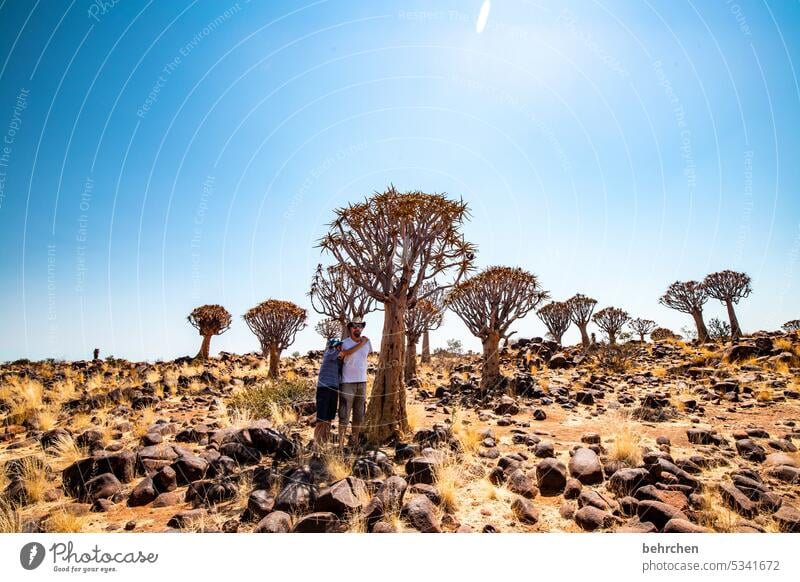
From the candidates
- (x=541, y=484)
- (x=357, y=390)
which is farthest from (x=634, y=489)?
(x=357, y=390)

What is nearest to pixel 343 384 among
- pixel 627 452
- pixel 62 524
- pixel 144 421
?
pixel 62 524

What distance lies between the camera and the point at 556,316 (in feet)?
90.8

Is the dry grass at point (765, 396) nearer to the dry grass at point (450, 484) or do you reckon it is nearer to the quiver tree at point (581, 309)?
the dry grass at point (450, 484)

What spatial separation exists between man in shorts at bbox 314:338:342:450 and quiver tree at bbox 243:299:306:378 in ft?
44.1

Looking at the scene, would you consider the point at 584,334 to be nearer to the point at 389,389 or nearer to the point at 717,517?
the point at 389,389

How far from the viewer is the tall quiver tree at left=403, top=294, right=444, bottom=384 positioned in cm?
1848

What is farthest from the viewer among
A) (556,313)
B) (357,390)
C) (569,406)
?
(556,313)

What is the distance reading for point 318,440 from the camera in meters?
6.29

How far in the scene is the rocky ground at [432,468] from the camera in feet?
12.4

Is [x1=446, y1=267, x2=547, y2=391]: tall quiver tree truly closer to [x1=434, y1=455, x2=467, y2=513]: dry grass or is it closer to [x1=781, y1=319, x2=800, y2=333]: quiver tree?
[x1=434, y1=455, x2=467, y2=513]: dry grass

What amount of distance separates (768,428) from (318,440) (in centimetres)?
875

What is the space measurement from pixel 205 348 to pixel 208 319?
207cm
